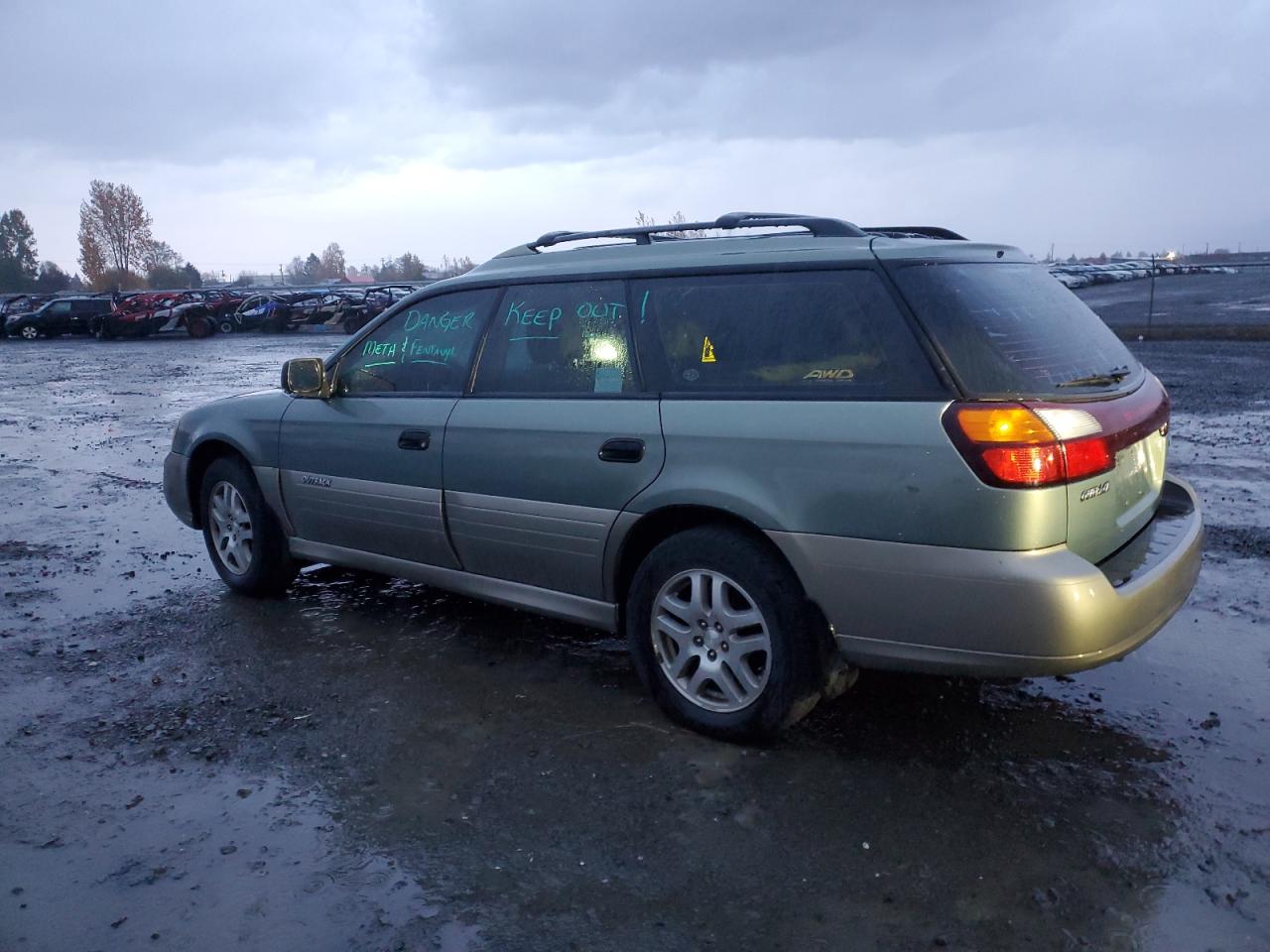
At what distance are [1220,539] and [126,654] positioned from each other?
234 inches

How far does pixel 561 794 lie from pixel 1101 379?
2327 millimetres

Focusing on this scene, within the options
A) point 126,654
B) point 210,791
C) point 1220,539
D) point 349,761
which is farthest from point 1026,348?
point 126,654

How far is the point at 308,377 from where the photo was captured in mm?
5125

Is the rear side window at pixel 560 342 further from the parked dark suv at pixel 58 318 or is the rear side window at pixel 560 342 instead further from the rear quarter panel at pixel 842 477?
the parked dark suv at pixel 58 318

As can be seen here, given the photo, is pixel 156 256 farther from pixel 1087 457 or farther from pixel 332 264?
pixel 1087 457

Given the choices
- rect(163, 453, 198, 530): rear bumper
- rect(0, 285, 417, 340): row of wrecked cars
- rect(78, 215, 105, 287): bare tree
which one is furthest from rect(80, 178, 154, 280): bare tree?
rect(163, 453, 198, 530): rear bumper

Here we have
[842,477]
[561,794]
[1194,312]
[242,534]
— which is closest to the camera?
[842,477]

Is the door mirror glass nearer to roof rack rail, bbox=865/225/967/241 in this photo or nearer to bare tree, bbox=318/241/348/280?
roof rack rail, bbox=865/225/967/241

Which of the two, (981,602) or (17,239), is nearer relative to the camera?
(981,602)

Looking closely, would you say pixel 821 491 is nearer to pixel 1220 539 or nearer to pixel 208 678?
pixel 208 678

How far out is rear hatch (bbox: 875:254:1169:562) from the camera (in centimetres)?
314

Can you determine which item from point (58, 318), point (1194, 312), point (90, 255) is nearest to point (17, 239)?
point (90, 255)

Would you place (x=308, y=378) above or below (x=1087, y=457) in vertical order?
above

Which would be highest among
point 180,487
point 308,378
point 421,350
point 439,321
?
point 439,321
